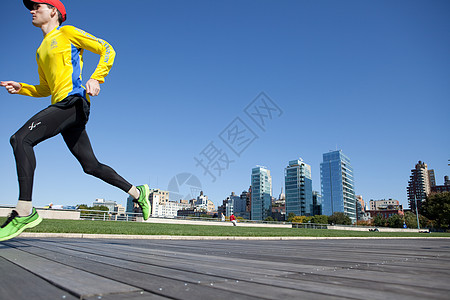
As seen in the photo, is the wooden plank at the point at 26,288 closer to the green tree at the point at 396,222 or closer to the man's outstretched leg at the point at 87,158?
the man's outstretched leg at the point at 87,158

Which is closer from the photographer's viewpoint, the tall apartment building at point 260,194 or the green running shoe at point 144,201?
the green running shoe at point 144,201

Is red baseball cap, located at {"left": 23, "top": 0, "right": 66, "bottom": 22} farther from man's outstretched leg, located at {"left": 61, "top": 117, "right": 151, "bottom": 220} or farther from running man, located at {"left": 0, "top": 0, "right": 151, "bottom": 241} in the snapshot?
man's outstretched leg, located at {"left": 61, "top": 117, "right": 151, "bottom": 220}

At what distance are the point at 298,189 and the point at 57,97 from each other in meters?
156

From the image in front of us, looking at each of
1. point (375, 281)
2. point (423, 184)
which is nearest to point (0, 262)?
point (375, 281)

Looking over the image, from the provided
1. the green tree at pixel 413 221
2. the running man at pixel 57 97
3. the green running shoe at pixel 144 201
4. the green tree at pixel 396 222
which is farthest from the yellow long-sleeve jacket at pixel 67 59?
the green tree at pixel 396 222

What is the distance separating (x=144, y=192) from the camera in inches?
154

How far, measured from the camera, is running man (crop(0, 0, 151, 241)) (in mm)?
2621

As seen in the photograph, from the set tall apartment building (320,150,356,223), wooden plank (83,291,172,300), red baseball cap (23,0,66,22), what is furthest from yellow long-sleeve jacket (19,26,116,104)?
Answer: tall apartment building (320,150,356,223)

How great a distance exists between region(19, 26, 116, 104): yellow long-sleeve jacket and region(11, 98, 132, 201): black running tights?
0.61ft

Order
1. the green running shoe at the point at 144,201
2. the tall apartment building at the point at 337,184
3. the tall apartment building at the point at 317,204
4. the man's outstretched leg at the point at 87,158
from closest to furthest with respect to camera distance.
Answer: the man's outstretched leg at the point at 87,158
the green running shoe at the point at 144,201
the tall apartment building at the point at 337,184
the tall apartment building at the point at 317,204

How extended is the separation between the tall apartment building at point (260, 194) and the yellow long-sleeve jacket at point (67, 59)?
6571 inches

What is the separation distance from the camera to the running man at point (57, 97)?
2621mm

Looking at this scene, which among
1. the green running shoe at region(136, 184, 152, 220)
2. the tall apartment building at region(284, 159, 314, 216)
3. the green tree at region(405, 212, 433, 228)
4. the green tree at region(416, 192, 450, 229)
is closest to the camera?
the green running shoe at region(136, 184, 152, 220)

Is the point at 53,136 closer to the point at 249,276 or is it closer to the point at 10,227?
the point at 10,227
